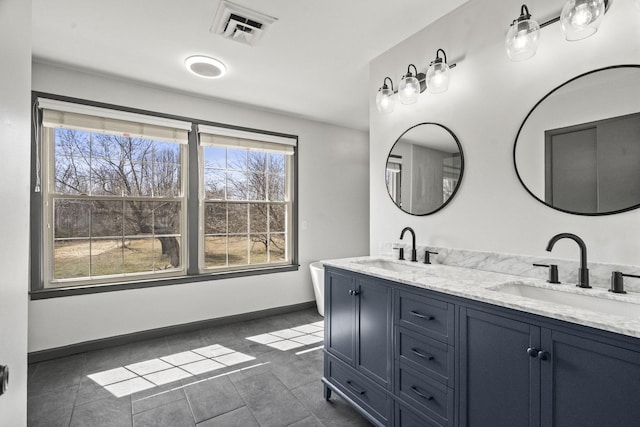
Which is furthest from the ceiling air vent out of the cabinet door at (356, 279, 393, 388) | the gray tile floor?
the gray tile floor

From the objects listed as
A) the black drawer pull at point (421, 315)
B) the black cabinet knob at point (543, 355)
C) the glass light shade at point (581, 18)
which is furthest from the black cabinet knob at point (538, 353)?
the glass light shade at point (581, 18)

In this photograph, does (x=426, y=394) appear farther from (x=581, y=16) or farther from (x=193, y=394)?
(x=581, y=16)

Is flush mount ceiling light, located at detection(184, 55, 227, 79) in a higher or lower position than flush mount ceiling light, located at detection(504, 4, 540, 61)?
higher

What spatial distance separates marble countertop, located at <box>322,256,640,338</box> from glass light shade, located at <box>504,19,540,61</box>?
1.15 m

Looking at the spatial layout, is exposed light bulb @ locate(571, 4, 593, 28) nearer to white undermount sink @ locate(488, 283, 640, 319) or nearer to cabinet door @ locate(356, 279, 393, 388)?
white undermount sink @ locate(488, 283, 640, 319)

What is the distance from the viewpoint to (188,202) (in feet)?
11.4

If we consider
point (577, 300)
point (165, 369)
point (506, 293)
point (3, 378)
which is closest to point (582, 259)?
point (577, 300)

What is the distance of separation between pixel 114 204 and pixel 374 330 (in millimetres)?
2831

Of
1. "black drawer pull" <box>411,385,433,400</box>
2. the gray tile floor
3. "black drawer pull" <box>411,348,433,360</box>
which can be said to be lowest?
the gray tile floor

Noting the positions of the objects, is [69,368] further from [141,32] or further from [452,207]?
[452,207]

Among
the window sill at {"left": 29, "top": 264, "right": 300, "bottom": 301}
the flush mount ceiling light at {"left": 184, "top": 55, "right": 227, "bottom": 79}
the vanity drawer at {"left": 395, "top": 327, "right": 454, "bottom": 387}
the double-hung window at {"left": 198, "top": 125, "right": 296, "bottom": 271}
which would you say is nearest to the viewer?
the vanity drawer at {"left": 395, "top": 327, "right": 454, "bottom": 387}

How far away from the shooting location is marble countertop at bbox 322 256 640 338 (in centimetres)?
101

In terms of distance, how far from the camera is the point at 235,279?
3.76m

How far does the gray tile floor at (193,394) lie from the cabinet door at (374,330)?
431mm
